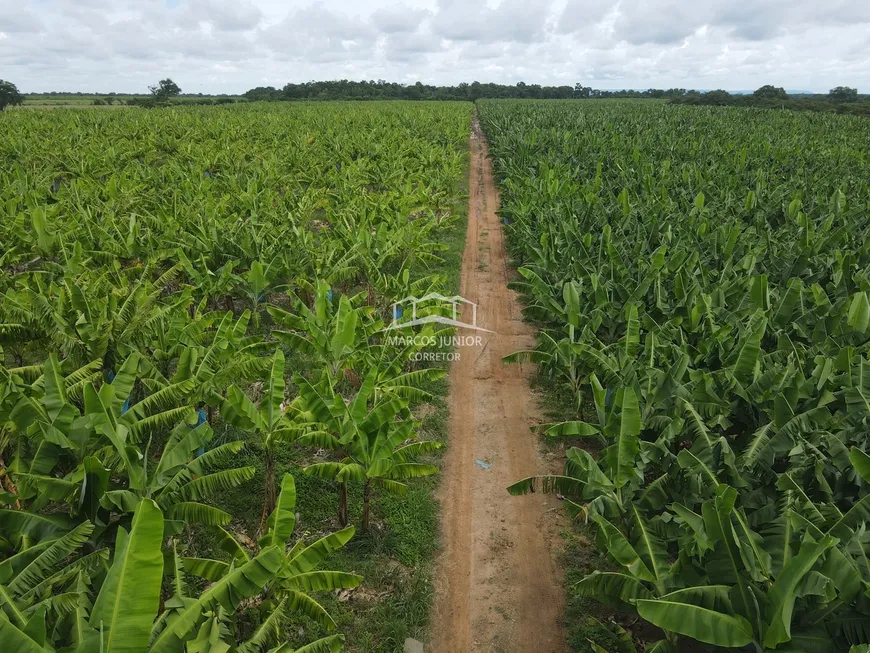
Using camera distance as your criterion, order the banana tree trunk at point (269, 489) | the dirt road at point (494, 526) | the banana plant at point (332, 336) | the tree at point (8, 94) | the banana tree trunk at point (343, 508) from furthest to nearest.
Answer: the tree at point (8, 94) < the banana plant at point (332, 336) < the banana tree trunk at point (343, 508) < the banana tree trunk at point (269, 489) < the dirt road at point (494, 526)

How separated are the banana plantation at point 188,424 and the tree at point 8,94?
50896 mm

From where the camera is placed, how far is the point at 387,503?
7141 millimetres

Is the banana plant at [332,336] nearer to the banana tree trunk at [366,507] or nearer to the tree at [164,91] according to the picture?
the banana tree trunk at [366,507]

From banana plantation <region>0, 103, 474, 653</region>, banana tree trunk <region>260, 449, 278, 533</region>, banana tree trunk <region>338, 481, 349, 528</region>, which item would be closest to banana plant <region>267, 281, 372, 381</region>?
banana plantation <region>0, 103, 474, 653</region>

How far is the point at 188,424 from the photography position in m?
5.54

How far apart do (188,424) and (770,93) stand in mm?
94390

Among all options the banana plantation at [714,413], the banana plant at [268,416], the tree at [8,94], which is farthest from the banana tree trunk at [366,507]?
the tree at [8,94]

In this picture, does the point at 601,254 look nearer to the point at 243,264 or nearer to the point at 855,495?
the point at 855,495

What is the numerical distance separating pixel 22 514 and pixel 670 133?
35.9 meters

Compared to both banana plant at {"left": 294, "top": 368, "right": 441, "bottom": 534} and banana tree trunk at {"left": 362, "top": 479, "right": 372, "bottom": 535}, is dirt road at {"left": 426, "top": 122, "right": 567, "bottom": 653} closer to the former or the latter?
banana tree trunk at {"left": 362, "top": 479, "right": 372, "bottom": 535}

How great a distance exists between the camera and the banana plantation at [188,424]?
3.78 metres

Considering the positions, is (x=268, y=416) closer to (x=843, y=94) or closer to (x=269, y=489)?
(x=269, y=489)

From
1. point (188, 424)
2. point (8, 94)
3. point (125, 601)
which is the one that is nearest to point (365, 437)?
point (188, 424)

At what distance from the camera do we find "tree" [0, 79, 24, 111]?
5162 centimetres
